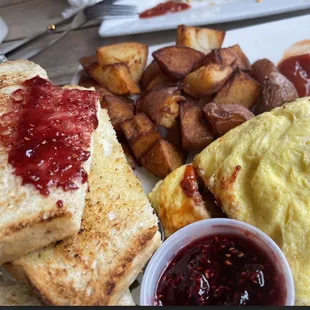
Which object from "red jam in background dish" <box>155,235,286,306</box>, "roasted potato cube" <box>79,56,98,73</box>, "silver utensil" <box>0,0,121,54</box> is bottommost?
"red jam in background dish" <box>155,235,286,306</box>

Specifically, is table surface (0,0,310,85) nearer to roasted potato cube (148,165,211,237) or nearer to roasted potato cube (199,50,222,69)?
roasted potato cube (199,50,222,69)

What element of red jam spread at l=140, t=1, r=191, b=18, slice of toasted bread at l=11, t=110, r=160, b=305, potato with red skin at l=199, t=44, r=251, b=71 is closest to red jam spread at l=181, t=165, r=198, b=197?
slice of toasted bread at l=11, t=110, r=160, b=305

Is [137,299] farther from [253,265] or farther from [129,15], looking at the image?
[129,15]

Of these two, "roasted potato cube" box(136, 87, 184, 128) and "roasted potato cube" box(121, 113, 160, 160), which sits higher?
"roasted potato cube" box(136, 87, 184, 128)

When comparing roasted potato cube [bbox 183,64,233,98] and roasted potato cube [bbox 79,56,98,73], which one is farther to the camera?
roasted potato cube [bbox 79,56,98,73]

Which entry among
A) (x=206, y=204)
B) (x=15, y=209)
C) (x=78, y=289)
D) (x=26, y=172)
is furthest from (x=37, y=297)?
→ (x=206, y=204)

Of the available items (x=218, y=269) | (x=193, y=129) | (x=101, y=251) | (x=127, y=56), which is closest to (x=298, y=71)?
(x=193, y=129)

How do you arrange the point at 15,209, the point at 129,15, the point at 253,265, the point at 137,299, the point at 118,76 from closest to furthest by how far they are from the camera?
the point at 253,265 → the point at 15,209 → the point at 137,299 → the point at 118,76 → the point at 129,15
